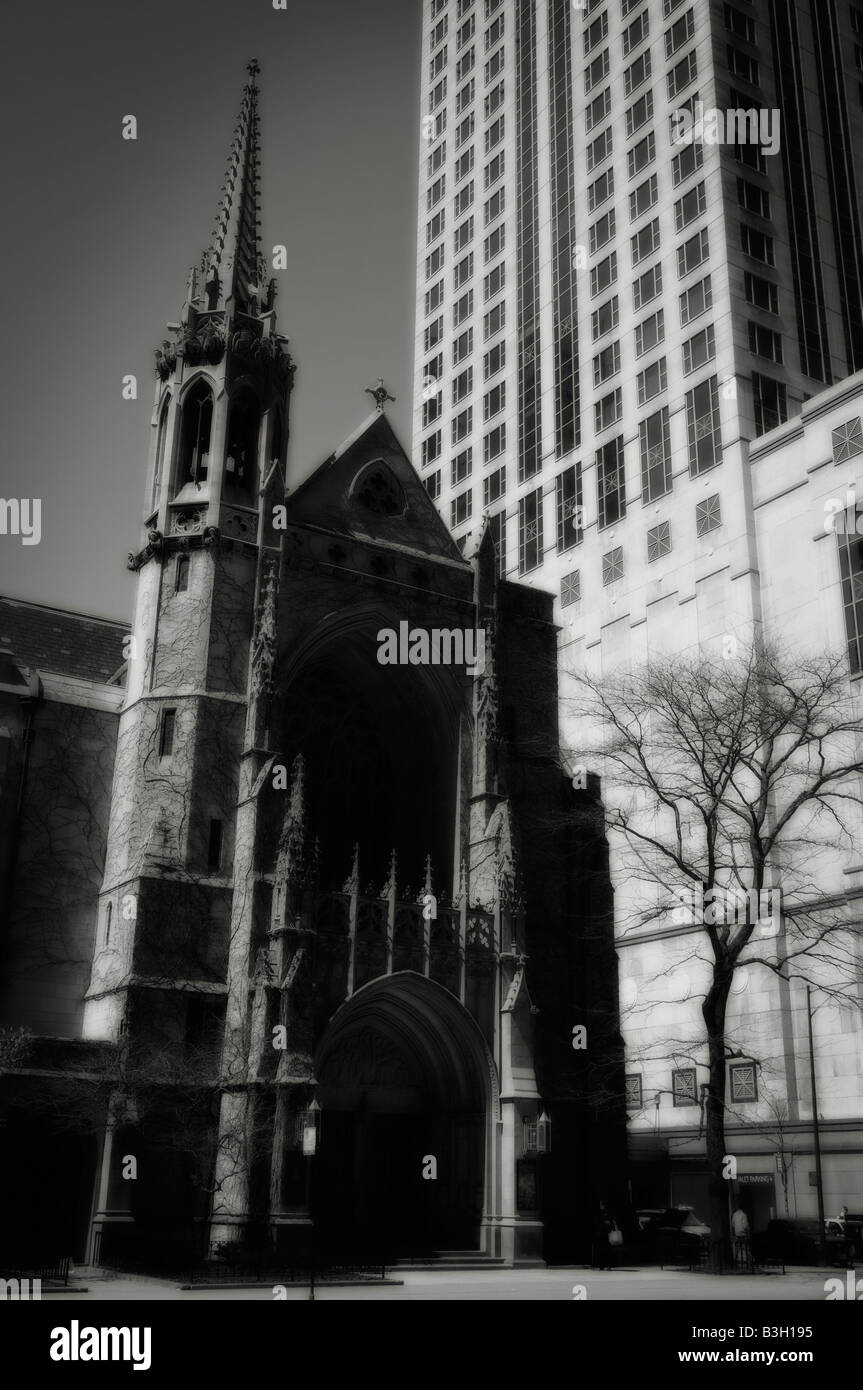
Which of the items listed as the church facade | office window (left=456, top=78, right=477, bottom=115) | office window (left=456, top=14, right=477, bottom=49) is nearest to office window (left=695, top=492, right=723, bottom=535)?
the church facade

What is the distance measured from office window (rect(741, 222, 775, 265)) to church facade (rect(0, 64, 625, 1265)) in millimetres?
21522

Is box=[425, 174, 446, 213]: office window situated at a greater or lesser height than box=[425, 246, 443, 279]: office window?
greater

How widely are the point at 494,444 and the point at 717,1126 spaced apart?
45715mm

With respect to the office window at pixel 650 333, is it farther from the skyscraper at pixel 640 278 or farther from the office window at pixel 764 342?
the office window at pixel 764 342

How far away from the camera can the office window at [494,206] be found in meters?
71.7

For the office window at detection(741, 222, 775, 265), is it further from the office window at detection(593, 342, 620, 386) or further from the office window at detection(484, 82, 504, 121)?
the office window at detection(484, 82, 504, 121)

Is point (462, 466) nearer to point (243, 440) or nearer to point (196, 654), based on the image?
point (243, 440)

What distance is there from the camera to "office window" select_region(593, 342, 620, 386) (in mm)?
58469

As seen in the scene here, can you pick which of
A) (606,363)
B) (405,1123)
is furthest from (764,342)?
(405,1123)
